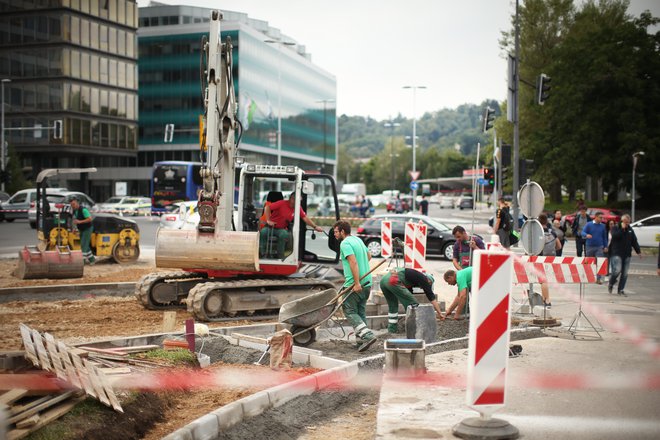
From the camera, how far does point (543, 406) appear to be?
8.42 meters

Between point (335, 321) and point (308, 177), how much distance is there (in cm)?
453

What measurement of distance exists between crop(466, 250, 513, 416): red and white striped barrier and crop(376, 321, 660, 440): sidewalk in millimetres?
463

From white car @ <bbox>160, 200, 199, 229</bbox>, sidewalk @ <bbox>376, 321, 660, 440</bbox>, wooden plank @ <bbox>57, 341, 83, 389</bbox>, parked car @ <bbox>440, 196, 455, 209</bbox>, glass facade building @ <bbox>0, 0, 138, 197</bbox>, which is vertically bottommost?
sidewalk @ <bbox>376, 321, 660, 440</bbox>

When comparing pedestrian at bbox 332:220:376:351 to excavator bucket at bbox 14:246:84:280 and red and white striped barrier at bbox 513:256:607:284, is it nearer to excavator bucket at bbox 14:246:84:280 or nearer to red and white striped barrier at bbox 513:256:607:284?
red and white striped barrier at bbox 513:256:607:284

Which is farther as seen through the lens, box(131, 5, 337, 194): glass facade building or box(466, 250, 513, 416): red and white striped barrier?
box(131, 5, 337, 194): glass facade building

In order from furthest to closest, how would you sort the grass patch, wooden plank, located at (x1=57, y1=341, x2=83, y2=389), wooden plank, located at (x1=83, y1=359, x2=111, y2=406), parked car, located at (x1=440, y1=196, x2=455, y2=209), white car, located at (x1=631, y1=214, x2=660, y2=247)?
parked car, located at (x1=440, y1=196, x2=455, y2=209) < white car, located at (x1=631, y1=214, x2=660, y2=247) < the grass patch < wooden plank, located at (x1=57, y1=341, x2=83, y2=389) < wooden plank, located at (x1=83, y1=359, x2=111, y2=406)

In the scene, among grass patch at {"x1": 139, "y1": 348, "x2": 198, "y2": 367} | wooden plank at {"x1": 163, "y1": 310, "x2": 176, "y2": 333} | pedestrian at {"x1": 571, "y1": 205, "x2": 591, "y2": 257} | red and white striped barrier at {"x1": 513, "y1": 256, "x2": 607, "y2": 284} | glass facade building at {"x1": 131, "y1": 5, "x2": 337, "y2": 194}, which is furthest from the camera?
glass facade building at {"x1": 131, "y1": 5, "x2": 337, "y2": 194}

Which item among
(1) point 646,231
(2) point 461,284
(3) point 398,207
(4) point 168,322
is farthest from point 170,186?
(4) point 168,322

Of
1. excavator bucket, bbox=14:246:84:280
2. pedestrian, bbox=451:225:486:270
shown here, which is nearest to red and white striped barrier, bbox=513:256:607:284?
pedestrian, bbox=451:225:486:270

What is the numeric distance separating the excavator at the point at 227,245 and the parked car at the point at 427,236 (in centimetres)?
1262

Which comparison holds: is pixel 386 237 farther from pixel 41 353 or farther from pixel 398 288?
pixel 41 353

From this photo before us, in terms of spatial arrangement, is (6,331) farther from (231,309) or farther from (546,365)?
(546,365)

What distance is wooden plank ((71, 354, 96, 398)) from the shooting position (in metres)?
7.43

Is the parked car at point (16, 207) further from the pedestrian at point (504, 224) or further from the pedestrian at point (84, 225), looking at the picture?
the pedestrian at point (504, 224)
